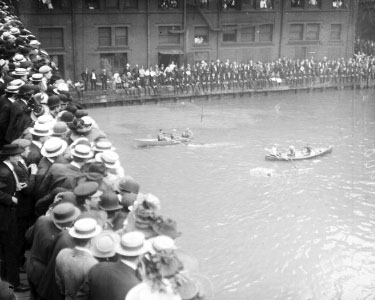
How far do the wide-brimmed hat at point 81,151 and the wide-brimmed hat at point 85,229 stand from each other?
2.31m

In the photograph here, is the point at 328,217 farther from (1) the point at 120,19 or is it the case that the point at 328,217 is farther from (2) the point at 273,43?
(2) the point at 273,43

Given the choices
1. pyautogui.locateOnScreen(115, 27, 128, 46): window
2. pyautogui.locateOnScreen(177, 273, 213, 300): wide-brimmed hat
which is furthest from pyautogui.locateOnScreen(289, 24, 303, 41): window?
pyautogui.locateOnScreen(177, 273, 213, 300): wide-brimmed hat

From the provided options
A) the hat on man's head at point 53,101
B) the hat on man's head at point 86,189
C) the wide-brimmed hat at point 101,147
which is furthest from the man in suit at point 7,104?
the hat on man's head at point 86,189

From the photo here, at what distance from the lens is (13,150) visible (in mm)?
7238

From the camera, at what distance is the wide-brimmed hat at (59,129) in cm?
873

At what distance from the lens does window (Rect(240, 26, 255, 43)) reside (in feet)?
147

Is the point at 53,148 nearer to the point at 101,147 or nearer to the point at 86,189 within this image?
the point at 101,147

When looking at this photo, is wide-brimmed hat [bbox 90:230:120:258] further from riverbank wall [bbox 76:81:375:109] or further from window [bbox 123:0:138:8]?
window [bbox 123:0:138:8]

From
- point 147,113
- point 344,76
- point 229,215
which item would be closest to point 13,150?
point 229,215

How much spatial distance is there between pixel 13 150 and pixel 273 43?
41.0 m

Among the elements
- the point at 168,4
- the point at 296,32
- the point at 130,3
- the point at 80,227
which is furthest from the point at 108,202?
the point at 296,32

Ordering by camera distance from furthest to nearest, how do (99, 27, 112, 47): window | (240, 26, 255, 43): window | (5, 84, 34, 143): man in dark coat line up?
(240, 26, 255, 43): window, (99, 27, 112, 47): window, (5, 84, 34, 143): man in dark coat

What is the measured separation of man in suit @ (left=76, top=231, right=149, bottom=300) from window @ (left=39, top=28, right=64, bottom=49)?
35087 mm

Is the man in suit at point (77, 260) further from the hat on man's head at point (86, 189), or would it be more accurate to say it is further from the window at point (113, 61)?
the window at point (113, 61)
